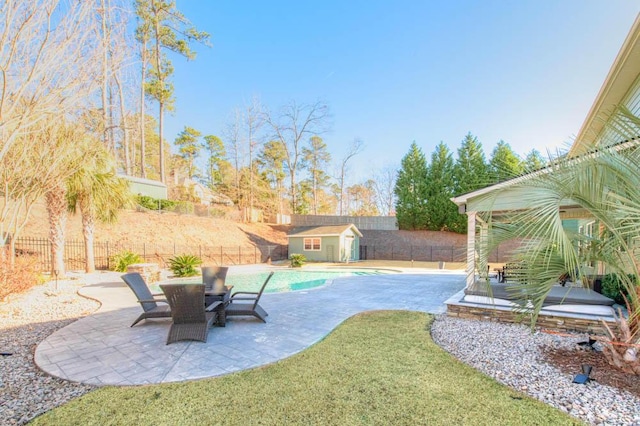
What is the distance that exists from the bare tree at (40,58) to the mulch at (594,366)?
8.66m

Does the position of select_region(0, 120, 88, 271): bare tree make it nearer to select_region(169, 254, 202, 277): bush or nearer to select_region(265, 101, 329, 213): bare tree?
→ select_region(169, 254, 202, 277): bush

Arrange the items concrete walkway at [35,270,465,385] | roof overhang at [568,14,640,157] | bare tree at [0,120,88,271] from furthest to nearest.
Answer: bare tree at [0,120,88,271] → roof overhang at [568,14,640,157] → concrete walkway at [35,270,465,385]

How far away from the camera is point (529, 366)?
12.7 ft

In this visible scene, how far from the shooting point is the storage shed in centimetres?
2297

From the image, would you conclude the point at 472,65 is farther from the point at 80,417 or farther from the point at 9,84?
the point at 80,417

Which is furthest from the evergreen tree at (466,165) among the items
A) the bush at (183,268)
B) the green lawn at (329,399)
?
the green lawn at (329,399)

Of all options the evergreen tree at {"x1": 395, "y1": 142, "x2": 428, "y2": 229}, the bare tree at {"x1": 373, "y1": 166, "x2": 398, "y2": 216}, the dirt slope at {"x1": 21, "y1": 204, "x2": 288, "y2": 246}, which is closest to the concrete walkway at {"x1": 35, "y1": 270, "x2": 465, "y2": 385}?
the dirt slope at {"x1": 21, "y1": 204, "x2": 288, "y2": 246}

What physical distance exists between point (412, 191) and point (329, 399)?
27796mm

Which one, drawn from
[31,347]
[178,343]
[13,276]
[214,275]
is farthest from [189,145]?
[178,343]

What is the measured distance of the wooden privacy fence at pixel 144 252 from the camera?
45.2 ft

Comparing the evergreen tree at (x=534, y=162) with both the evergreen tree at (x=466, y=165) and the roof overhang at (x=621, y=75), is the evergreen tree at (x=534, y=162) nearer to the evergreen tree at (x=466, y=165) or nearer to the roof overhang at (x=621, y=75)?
the roof overhang at (x=621, y=75)

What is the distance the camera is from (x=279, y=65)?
19938mm

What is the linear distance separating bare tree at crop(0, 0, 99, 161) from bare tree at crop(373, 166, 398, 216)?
108 feet

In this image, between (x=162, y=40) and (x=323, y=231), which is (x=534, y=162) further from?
(x=162, y=40)
